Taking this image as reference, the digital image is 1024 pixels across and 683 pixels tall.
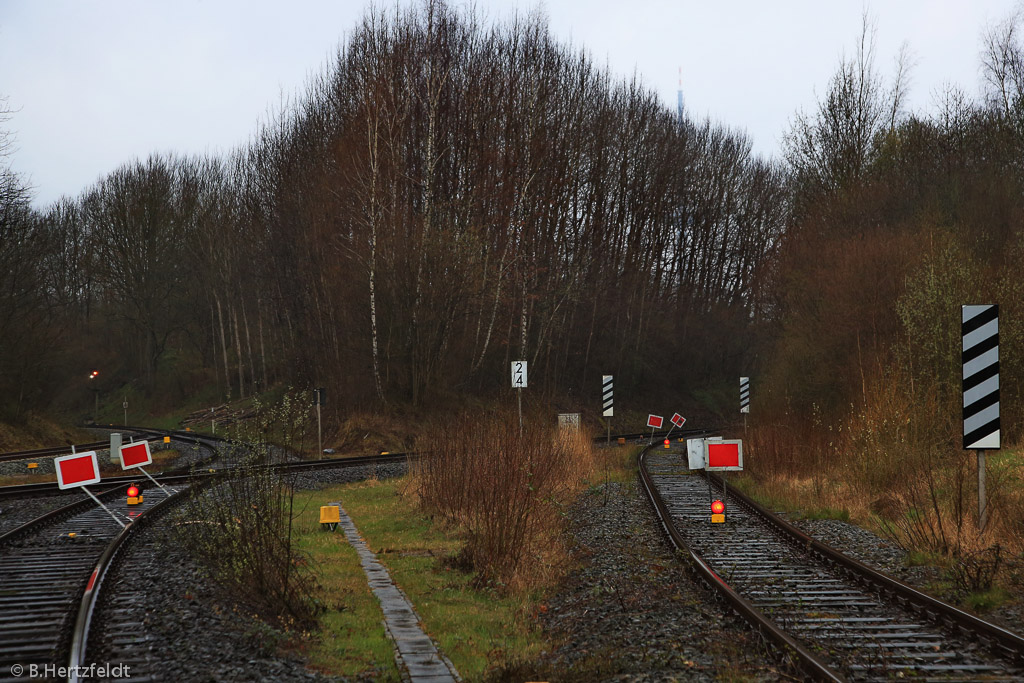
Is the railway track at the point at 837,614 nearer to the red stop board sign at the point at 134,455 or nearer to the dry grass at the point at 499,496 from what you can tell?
the dry grass at the point at 499,496

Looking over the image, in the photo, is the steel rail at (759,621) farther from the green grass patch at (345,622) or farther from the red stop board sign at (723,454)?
the green grass patch at (345,622)

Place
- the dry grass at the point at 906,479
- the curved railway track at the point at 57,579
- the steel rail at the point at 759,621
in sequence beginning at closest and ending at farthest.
→ the steel rail at the point at 759,621
the curved railway track at the point at 57,579
the dry grass at the point at 906,479

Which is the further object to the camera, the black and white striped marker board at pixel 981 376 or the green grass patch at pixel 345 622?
the black and white striped marker board at pixel 981 376

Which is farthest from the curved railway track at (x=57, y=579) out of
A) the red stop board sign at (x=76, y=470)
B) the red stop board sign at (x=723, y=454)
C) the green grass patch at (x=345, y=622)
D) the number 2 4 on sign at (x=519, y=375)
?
the number 2 4 on sign at (x=519, y=375)

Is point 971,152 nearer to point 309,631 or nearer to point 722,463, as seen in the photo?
point 722,463

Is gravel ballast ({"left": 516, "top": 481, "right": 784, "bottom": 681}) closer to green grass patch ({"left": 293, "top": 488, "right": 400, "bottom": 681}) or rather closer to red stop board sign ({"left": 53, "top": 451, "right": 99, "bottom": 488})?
green grass patch ({"left": 293, "top": 488, "right": 400, "bottom": 681})

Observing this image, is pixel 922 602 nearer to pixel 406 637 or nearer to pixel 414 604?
pixel 406 637

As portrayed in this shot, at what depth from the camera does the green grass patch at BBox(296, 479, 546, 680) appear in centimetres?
809

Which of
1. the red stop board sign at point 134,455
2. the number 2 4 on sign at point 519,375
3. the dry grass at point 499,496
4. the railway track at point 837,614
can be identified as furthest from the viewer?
the number 2 4 on sign at point 519,375

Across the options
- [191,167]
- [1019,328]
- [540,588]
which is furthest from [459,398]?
[191,167]

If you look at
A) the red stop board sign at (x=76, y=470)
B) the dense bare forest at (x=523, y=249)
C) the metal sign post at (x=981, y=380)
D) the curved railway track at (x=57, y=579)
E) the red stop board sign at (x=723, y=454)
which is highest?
the dense bare forest at (x=523, y=249)

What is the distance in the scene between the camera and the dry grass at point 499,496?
11492 mm

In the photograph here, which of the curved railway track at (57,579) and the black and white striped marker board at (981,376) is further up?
the black and white striped marker board at (981,376)

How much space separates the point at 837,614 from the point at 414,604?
173 inches
